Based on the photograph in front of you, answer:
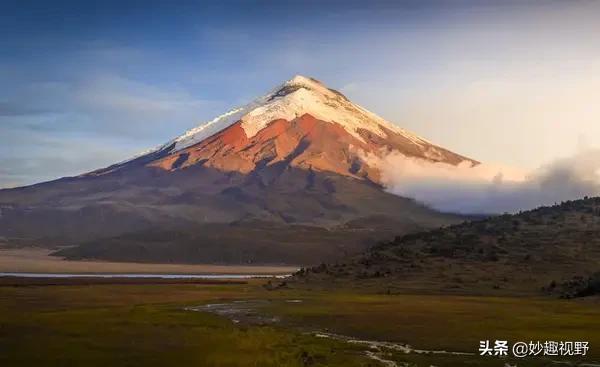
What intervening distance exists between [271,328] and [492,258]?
196ft

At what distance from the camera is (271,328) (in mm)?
48844

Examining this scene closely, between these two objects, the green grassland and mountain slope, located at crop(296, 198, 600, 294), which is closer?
the green grassland

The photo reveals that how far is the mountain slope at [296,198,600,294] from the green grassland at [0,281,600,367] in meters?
14.6

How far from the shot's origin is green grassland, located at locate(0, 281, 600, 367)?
3665 centimetres

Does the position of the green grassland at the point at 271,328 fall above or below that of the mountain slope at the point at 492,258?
below

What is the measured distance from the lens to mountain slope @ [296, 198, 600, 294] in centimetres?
9144

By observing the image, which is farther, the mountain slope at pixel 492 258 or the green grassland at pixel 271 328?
the mountain slope at pixel 492 258

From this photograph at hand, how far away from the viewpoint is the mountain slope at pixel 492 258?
91438mm

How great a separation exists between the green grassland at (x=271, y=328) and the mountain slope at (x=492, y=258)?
1461 centimetres

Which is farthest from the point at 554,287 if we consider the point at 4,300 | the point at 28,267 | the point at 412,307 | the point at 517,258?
the point at 28,267

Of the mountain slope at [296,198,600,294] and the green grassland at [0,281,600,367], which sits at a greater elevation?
the mountain slope at [296,198,600,294]

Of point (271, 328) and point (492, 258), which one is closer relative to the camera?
point (271, 328)

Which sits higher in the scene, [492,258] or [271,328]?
[492,258]

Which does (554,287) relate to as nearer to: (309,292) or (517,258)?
(517,258)
